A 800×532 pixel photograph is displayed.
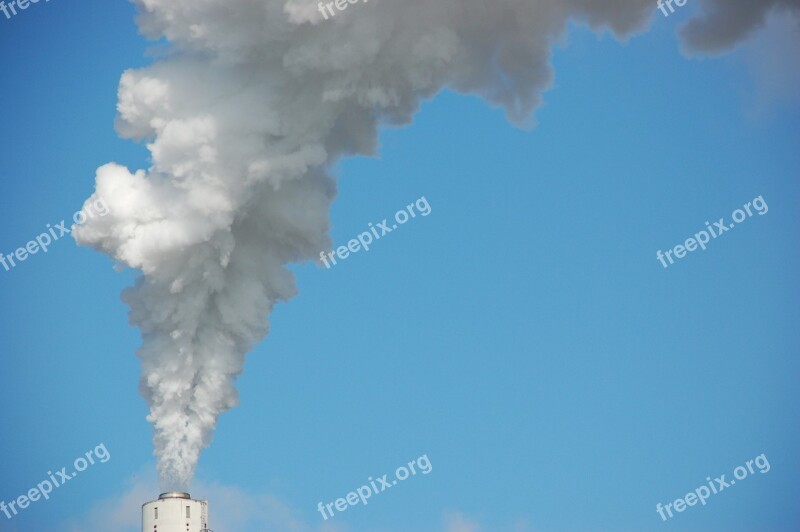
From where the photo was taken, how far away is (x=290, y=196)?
121000 mm

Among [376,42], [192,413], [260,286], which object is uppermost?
[376,42]

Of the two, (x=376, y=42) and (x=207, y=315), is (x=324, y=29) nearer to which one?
(x=376, y=42)

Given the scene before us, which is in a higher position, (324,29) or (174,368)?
(324,29)

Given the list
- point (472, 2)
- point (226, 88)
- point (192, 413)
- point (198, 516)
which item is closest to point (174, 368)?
point (192, 413)

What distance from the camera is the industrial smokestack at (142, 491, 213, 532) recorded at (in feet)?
358

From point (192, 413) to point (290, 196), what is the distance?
1546 centimetres

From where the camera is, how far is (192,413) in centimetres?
11562

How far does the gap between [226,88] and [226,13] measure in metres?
4.70

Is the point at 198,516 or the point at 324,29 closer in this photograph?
the point at 198,516

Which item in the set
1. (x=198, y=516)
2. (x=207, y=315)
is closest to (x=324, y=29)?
(x=207, y=315)

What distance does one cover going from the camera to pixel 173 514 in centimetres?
10919

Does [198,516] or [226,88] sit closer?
[198,516]

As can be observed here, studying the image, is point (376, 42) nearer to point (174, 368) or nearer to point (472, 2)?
point (472, 2)

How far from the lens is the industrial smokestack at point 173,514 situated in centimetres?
10912
